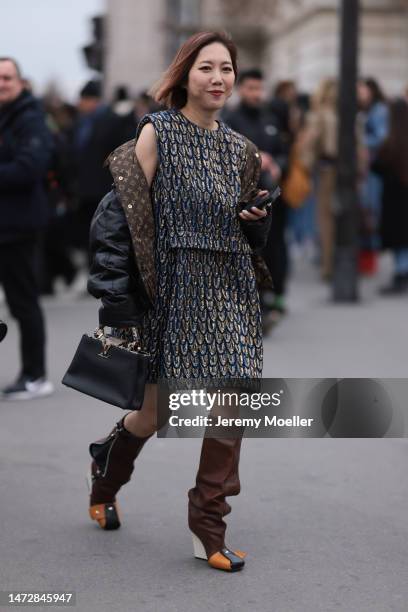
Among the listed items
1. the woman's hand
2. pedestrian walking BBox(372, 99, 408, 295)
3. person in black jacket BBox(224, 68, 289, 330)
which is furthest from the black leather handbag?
pedestrian walking BBox(372, 99, 408, 295)

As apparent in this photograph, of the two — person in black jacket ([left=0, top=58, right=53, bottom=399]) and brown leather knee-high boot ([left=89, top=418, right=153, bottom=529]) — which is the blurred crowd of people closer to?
person in black jacket ([left=0, top=58, right=53, bottom=399])

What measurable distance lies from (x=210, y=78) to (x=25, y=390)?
336 centimetres

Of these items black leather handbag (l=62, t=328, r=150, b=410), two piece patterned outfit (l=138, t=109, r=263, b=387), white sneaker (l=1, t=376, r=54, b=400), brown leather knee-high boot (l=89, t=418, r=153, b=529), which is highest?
two piece patterned outfit (l=138, t=109, r=263, b=387)

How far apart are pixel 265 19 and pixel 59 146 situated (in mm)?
33205

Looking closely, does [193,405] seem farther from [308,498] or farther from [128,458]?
[308,498]

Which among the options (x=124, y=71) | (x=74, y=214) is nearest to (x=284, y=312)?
(x=74, y=214)

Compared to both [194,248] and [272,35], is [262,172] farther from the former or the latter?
[272,35]

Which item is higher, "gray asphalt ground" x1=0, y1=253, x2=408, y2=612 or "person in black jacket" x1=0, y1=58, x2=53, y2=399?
"person in black jacket" x1=0, y1=58, x2=53, y2=399

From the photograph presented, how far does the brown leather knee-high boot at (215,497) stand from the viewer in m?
4.21

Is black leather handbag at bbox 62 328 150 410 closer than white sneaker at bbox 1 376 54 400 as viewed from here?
Yes

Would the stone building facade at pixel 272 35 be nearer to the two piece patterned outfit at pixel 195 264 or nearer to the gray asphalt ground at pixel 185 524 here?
the gray asphalt ground at pixel 185 524

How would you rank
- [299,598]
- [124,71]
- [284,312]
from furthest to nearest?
[124,71], [284,312], [299,598]

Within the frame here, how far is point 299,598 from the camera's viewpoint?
3.98 m

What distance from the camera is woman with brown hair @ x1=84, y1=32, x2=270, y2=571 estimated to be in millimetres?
4164
